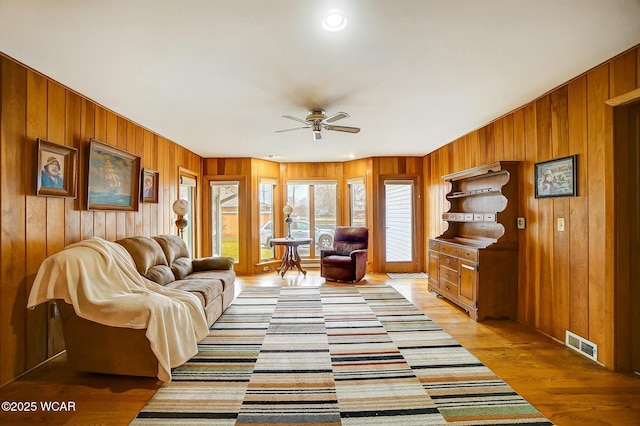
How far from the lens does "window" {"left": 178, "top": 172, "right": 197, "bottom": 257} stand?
5.76 metres

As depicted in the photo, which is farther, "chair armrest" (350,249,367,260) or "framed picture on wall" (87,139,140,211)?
"chair armrest" (350,249,367,260)

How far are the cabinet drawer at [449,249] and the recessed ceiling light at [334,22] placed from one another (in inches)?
126

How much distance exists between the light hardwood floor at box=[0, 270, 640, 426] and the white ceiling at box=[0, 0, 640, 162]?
249 centimetres

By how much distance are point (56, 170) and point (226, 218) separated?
391 cm

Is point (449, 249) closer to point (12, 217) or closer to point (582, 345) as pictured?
point (582, 345)

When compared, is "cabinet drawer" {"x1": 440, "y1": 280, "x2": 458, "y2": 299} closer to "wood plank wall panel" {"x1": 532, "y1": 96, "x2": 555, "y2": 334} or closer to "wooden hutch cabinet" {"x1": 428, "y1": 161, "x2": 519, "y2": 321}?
"wooden hutch cabinet" {"x1": 428, "y1": 161, "x2": 519, "y2": 321}

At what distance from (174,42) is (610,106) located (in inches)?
134

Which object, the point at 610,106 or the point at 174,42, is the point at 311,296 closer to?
the point at 174,42

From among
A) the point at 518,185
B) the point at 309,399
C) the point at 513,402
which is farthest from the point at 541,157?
the point at 309,399

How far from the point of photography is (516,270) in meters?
3.58

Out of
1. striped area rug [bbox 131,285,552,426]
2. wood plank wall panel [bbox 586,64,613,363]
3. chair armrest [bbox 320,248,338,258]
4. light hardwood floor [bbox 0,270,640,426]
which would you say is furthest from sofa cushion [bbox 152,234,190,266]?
wood plank wall panel [bbox 586,64,613,363]

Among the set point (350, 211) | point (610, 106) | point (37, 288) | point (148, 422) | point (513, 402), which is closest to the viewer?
point (148, 422)

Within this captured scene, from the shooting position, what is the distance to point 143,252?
11.0 feet

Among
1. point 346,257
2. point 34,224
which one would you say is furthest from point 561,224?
point 34,224
